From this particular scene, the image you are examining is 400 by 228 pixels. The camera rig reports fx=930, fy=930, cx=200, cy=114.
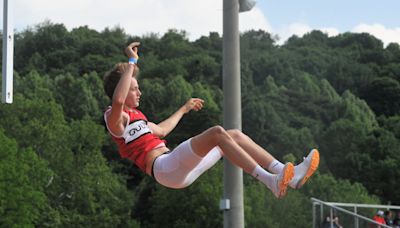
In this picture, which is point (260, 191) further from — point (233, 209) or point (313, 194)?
point (233, 209)

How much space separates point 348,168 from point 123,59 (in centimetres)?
1706

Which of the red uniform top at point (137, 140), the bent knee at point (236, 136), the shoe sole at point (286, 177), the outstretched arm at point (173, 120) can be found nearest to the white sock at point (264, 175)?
the shoe sole at point (286, 177)

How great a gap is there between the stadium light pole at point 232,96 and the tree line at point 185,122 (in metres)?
33.3

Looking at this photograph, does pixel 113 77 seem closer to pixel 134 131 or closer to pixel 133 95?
pixel 133 95

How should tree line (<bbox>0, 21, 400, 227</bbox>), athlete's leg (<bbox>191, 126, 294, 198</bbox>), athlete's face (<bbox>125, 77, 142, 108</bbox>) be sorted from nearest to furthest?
athlete's leg (<bbox>191, 126, 294, 198</bbox>) → athlete's face (<bbox>125, 77, 142, 108</bbox>) → tree line (<bbox>0, 21, 400, 227</bbox>)

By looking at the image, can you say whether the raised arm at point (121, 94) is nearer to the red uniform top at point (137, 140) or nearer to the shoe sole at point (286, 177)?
the red uniform top at point (137, 140)

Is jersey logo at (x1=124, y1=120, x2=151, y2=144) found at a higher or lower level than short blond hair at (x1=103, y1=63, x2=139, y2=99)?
lower

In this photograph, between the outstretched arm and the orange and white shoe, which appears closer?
the orange and white shoe

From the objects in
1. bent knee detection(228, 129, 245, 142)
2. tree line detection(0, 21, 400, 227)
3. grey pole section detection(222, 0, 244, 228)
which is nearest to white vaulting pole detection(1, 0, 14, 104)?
bent knee detection(228, 129, 245, 142)

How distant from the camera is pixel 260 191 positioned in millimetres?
49000

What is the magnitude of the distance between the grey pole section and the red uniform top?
2952 millimetres

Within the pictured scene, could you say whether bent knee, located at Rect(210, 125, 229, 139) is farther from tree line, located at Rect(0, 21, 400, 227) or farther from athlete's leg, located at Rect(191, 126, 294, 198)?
tree line, located at Rect(0, 21, 400, 227)

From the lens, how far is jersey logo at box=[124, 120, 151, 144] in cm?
755

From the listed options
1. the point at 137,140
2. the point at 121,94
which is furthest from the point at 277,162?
the point at 121,94
